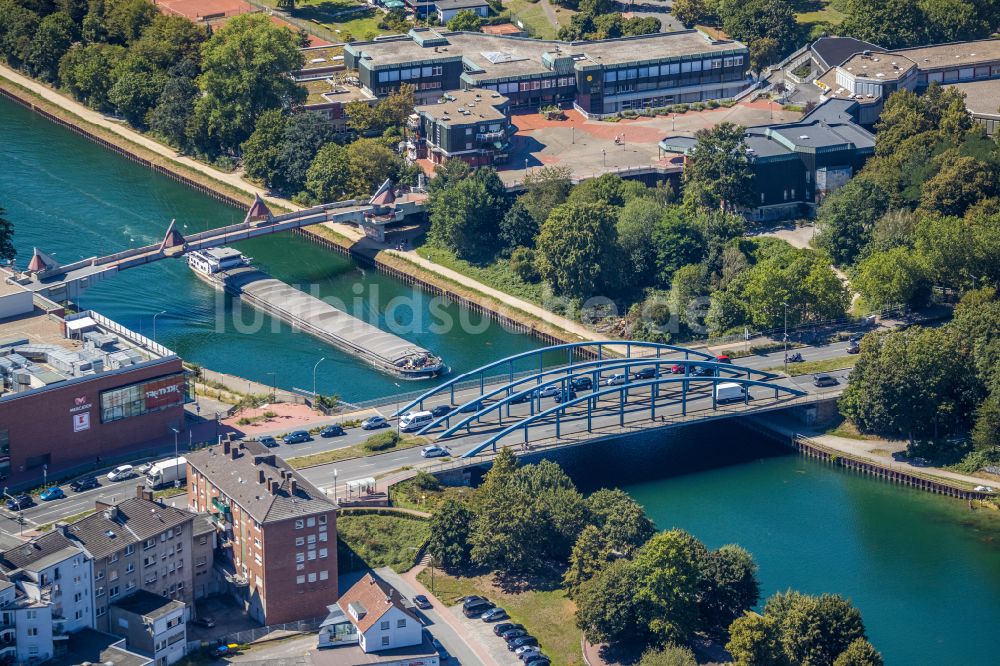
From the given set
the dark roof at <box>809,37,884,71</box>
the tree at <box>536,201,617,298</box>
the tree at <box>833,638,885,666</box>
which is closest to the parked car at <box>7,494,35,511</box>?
the tree at <box>536,201,617,298</box>

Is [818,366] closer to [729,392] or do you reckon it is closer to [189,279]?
[729,392]

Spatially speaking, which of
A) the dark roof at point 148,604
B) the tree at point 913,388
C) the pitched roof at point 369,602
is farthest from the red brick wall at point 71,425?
the tree at point 913,388

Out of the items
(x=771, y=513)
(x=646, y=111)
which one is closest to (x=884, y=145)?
(x=646, y=111)

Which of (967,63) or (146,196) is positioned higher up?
(967,63)

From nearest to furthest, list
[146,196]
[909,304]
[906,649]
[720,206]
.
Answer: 1. [906,649]
2. [909,304]
3. [720,206]
4. [146,196]

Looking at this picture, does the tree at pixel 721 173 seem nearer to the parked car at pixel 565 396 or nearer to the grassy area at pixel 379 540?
the parked car at pixel 565 396

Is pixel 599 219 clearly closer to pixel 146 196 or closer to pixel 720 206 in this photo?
pixel 720 206
